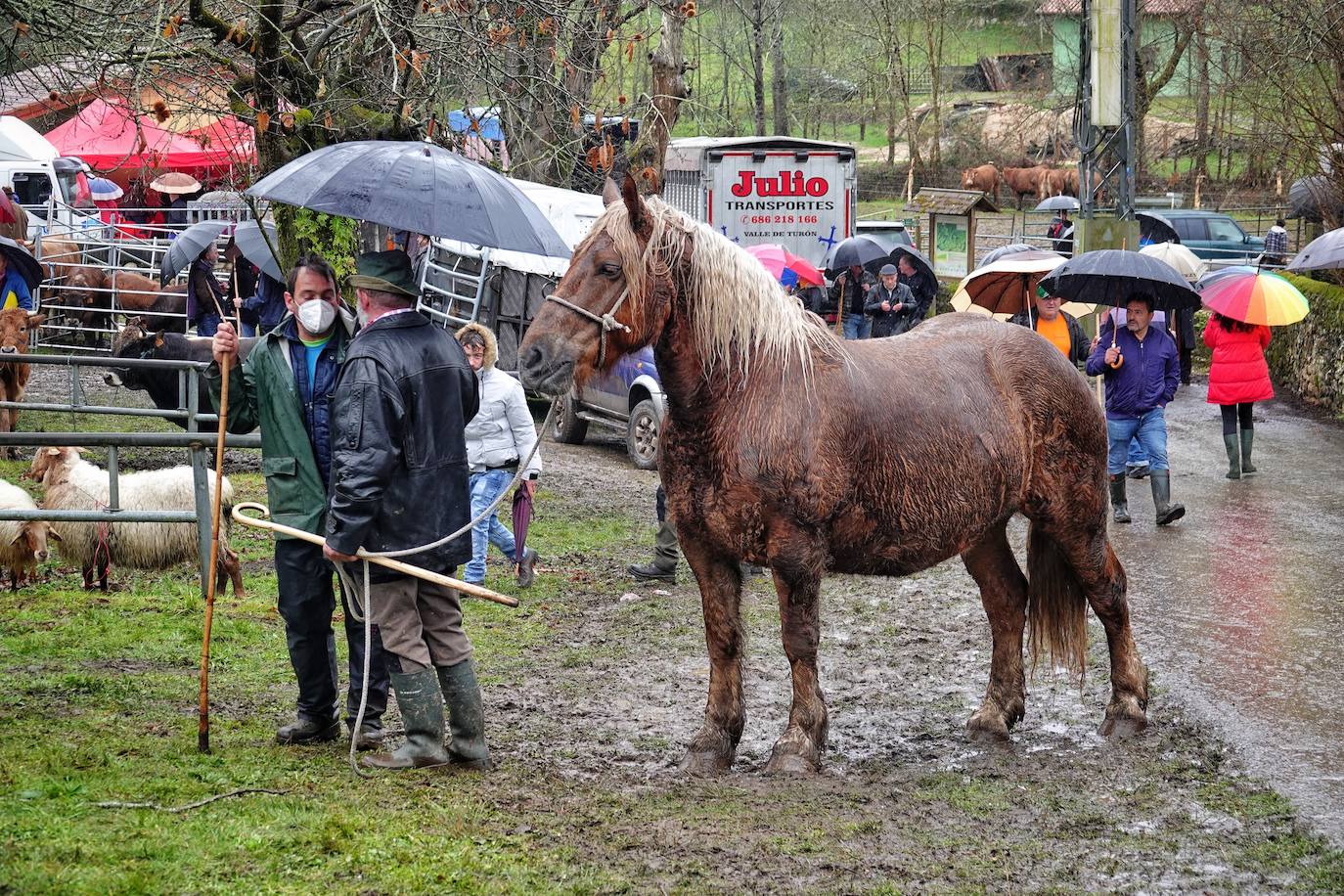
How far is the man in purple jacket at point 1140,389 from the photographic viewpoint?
11.8 meters

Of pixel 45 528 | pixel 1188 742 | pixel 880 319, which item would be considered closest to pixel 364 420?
pixel 1188 742

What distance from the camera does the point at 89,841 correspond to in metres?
4.27

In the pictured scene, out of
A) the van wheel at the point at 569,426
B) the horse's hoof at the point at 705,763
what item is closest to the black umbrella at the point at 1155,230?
the van wheel at the point at 569,426

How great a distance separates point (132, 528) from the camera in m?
9.16

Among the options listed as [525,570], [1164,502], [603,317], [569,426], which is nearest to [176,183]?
[569,426]

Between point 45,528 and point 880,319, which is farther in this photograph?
point 880,319

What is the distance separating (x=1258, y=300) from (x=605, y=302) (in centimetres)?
947

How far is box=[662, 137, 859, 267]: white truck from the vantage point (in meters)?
22.0

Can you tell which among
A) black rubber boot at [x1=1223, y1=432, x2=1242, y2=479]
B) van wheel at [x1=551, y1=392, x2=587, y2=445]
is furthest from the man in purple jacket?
van wheel at [x1=551, y1=392, x2=587, y2=445]

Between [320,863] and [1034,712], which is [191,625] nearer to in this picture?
[320,863]

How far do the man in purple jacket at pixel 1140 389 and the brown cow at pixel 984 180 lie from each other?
33.2 metres

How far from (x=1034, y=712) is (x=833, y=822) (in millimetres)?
2381

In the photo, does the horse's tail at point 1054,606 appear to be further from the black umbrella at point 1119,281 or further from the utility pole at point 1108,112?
the utility pole at point 1108,112

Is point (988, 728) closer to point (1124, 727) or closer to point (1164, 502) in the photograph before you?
point (1124, 727)
